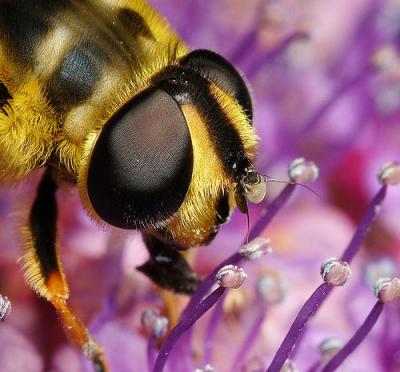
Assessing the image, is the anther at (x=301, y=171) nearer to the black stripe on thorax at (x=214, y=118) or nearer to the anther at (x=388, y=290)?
the anther at (x=388, y=290)

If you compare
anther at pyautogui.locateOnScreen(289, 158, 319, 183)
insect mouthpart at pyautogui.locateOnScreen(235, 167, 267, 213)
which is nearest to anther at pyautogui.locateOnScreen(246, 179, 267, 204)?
insect mouthpart at pyautogui.locateOnScreen(235, 167, 267, 213)

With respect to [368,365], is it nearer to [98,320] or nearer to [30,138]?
[98,320]

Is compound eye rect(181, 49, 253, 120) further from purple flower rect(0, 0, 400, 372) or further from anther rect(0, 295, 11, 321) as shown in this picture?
anther rect(0, 295, 11, 321)

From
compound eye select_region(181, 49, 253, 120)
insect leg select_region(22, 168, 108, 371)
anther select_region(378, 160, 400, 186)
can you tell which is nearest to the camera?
compound eye select_region(181, 49, 253, 120)

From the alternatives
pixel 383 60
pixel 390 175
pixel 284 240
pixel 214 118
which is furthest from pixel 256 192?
pixel 383 60

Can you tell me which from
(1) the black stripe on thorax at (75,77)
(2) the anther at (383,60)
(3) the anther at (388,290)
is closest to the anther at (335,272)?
(3) the anther at (388,290)

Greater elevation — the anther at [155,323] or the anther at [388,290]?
the anther at [388,290]

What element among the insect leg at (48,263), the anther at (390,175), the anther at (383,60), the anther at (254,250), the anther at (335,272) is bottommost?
the insect leg at (48,263)
